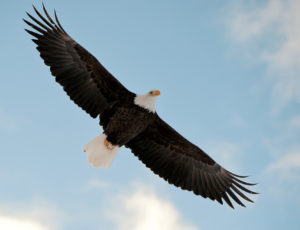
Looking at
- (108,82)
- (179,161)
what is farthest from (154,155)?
(108,82)

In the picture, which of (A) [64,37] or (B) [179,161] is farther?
(B) [179,161]

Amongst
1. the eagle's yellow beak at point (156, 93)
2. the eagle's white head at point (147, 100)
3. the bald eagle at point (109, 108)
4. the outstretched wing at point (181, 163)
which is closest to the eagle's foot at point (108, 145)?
the bald eagle at point (109, 108)

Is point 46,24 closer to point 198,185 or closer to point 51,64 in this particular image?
point 51,64

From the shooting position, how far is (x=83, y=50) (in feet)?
32.8

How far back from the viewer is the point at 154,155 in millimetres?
10781

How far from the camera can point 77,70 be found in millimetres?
9977

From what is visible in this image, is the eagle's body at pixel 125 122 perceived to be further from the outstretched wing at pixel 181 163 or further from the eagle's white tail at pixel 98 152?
the outstretched wing at pixel 181 163

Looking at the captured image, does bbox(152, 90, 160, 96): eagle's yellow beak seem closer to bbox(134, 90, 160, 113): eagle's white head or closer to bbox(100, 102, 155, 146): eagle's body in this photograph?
bbox(134, 90, 160, 113): eagle's white head

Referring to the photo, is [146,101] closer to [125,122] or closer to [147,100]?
[147,100]

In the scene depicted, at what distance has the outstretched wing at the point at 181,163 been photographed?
34.9 feet

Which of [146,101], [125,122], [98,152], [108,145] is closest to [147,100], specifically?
[146,101]

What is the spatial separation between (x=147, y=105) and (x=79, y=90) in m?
1.47

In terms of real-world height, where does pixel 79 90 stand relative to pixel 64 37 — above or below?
below

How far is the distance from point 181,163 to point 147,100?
5.97 ft
